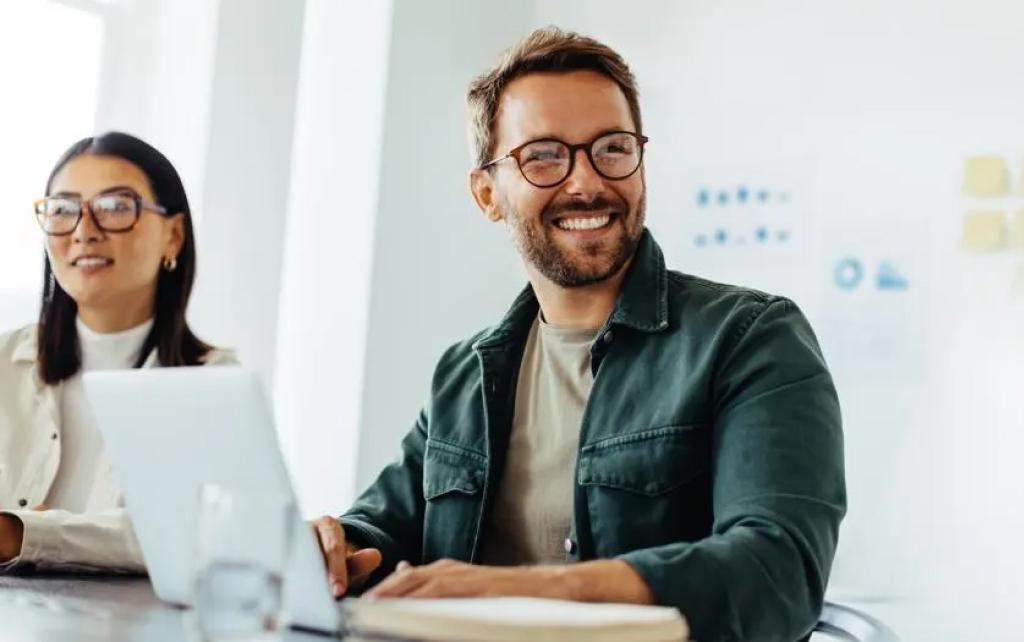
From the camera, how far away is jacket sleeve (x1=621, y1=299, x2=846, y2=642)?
1118mm

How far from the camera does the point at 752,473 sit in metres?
1.27

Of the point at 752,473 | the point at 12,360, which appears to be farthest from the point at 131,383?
the point at 12,360

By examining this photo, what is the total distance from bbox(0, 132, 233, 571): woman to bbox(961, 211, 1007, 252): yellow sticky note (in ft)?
5.62

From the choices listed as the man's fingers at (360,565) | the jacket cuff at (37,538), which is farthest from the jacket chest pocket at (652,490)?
the jacket cuff at (37,538)

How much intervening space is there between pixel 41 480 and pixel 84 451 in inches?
3.3

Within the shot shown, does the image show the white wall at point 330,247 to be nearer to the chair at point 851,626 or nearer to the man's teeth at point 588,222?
the man's teeth at point 588,222

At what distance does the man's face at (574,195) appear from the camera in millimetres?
1676

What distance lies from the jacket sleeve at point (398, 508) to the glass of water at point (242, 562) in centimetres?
83

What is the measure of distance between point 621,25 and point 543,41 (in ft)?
5.45

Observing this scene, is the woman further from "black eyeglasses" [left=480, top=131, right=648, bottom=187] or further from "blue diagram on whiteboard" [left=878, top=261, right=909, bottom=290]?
"blue diagram on whiteboard" [left=878, top=261, right=909, bottom=290]

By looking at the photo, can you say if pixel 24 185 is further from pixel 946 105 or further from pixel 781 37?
pixel 946 105

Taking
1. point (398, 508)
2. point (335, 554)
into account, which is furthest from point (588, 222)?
point (335, 554)

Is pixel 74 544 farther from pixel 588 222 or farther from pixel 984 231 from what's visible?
pixel 984 231

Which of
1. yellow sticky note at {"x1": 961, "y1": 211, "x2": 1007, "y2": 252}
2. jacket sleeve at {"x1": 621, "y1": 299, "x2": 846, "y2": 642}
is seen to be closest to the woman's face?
jacket sleeve at {"x1": 621, "y1": 299, "x2": 846, "y2": 642}
